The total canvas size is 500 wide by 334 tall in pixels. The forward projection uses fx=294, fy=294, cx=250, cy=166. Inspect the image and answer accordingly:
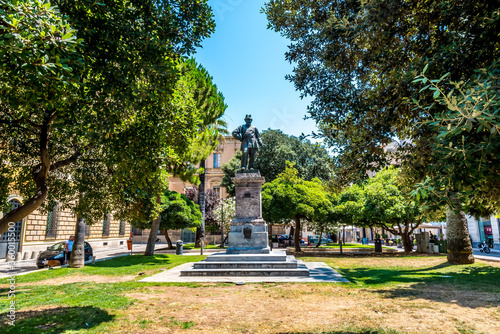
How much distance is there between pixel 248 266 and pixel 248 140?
5739 millimetres

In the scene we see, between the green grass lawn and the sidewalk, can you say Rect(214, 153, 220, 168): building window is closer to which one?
the sidewalk

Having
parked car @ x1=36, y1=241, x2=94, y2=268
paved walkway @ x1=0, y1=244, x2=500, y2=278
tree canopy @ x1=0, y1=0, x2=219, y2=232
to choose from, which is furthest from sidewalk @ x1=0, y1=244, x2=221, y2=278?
tree canopy @ x1=0, y1=0, x2=219, y2=232

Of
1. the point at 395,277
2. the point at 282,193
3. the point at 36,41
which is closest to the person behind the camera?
the point at 36,41

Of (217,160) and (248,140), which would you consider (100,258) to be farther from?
(217,160)

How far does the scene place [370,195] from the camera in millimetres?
20547

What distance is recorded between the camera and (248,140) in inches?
535

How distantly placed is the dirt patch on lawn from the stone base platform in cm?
184

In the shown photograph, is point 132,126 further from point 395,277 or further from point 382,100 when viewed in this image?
point 395,277

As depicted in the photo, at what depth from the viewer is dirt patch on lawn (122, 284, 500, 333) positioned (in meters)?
4.74

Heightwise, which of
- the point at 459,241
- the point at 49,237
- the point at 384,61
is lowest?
the point at 49,237

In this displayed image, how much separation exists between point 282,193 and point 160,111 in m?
14.8

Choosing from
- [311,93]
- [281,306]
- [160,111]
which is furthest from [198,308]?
[311,93]

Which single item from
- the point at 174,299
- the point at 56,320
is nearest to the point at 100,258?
the point at 174,299

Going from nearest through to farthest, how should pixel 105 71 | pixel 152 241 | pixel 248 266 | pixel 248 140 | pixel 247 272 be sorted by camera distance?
1. pixel 105 71
2. pixel 247 272
3. pixel 248 266
4. pixel 248 140
5. pixel 152 241
